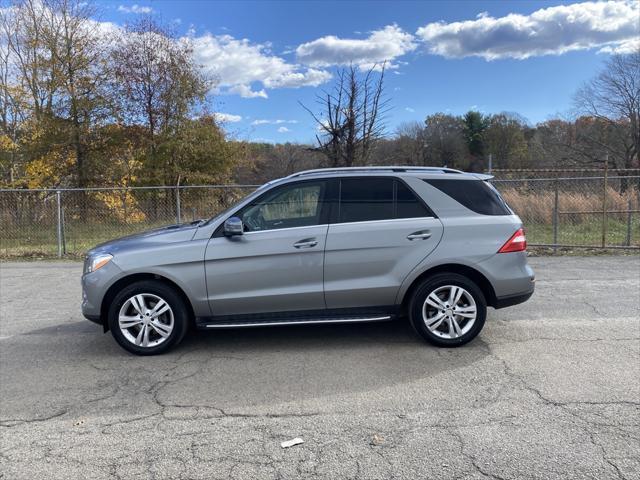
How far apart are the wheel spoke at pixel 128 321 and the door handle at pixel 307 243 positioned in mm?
1723

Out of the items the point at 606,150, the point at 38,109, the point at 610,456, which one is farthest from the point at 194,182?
the point at 606,150

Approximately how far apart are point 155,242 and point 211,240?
577 mm

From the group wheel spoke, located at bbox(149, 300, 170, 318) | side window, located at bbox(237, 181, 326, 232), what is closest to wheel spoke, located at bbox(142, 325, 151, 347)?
wheel spoke, located at bbox(149, 300, 170, 318)

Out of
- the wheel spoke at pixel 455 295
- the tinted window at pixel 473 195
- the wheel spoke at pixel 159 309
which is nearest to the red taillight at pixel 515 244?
the tinted window at pixel 473 195

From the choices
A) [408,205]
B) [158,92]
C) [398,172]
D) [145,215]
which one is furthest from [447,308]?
[158,92]

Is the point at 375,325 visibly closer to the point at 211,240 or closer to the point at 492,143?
the point at 211,240

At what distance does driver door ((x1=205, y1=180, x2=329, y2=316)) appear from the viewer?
4816mm

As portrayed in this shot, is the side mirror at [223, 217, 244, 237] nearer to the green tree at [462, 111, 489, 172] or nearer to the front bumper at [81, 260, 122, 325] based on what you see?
the front bumper at [81, 260, 122, 325]

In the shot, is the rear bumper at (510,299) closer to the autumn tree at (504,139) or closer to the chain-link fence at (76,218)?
the chain-link fence at (76,218)

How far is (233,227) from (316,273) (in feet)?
3.03

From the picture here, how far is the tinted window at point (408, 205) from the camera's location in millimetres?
4996

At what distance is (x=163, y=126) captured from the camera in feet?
75.8

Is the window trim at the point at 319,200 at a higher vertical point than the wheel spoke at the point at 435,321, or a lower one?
higher

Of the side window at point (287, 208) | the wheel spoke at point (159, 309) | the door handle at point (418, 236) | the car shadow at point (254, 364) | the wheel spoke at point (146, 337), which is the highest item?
the side window at point (287, 208)
